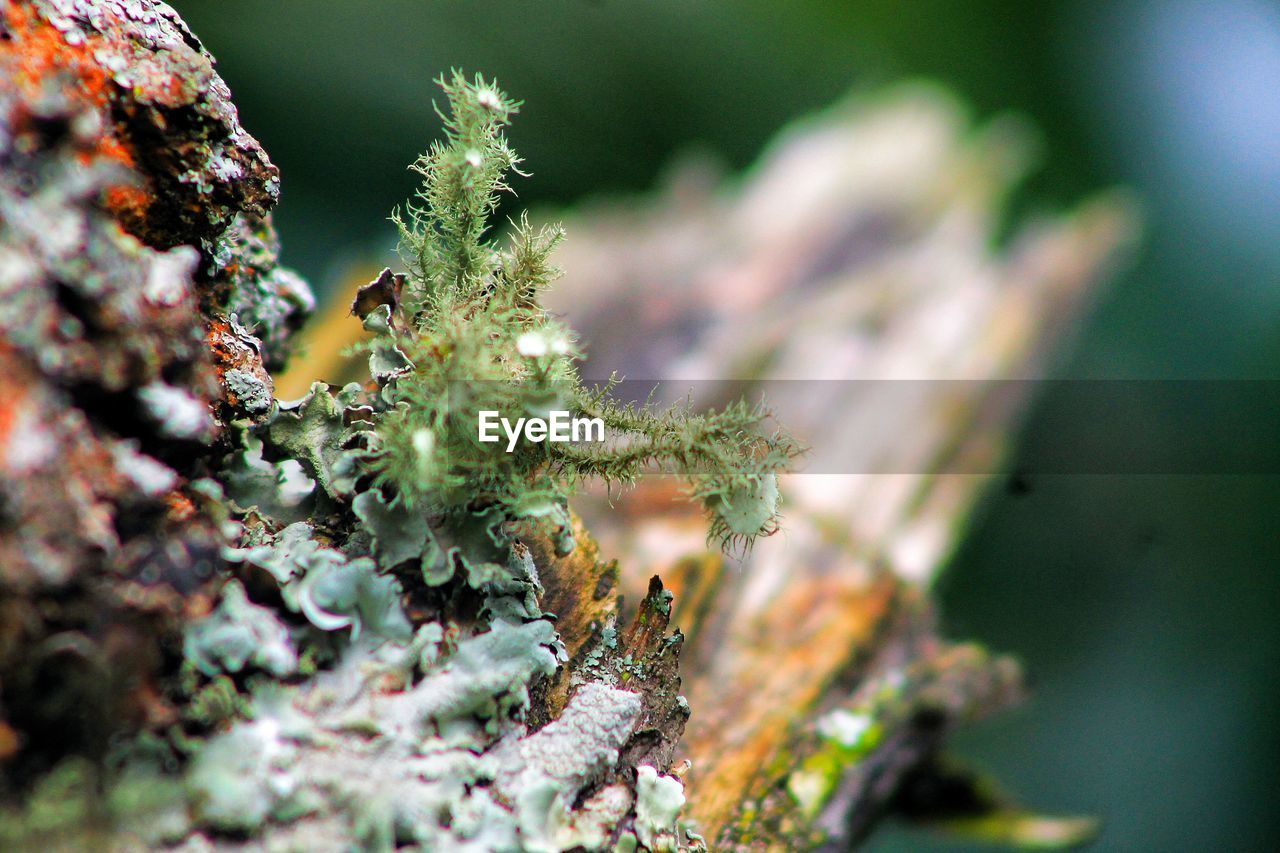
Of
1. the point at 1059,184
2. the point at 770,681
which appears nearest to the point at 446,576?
the point at 770,681

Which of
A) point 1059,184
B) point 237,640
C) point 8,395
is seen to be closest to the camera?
point 8,395

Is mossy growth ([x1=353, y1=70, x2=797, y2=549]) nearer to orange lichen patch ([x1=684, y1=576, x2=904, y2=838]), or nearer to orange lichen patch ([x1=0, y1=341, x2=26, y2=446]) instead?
orange lichen patch ([x1=0, y1=341, x2=26, y2=446])

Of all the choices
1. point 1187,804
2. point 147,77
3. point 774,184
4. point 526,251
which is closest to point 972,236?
point 774,184

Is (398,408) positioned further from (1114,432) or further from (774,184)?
(1114,432)

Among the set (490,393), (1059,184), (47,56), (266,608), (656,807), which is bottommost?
(656,807)

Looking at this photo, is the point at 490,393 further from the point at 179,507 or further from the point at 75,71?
the point at 75,71
